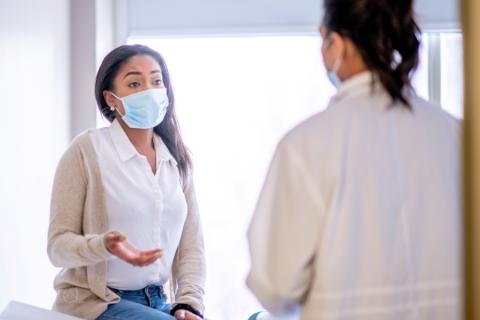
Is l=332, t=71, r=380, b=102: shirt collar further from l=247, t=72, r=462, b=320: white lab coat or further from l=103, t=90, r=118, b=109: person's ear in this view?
l=103, t=90, r=118, b=109: person's ear

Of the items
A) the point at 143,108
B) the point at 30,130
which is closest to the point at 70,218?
the point at 143,108

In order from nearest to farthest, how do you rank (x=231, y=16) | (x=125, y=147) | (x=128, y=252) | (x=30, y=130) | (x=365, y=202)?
(x=365, y=202) < (x=128, y=252) < (x=125, y=147) < (x=30, y=130) < (x=231, y=16)

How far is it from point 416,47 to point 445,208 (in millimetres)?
295

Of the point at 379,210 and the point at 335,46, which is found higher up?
the point at 335,46

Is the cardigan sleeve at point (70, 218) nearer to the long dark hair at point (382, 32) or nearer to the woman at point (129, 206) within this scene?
the woman at point (129, 206)

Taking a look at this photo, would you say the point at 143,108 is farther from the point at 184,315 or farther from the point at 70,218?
the point at 184,315

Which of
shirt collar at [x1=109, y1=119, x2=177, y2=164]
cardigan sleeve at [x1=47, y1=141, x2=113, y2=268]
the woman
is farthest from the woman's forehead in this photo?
cardigan sleeve at [x1=47, y1=141, x2=113, y2=268]

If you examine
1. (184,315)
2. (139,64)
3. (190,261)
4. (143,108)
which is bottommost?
(184,315)

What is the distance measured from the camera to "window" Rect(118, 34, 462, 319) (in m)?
3.06

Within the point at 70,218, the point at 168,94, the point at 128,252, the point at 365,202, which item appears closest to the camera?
the point at 365,202

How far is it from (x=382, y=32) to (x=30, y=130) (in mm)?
1776

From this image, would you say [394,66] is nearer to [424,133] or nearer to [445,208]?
[424,133]

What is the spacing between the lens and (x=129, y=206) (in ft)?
7.04

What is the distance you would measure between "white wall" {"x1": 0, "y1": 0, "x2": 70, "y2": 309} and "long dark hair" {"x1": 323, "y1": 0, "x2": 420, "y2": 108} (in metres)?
1.58
